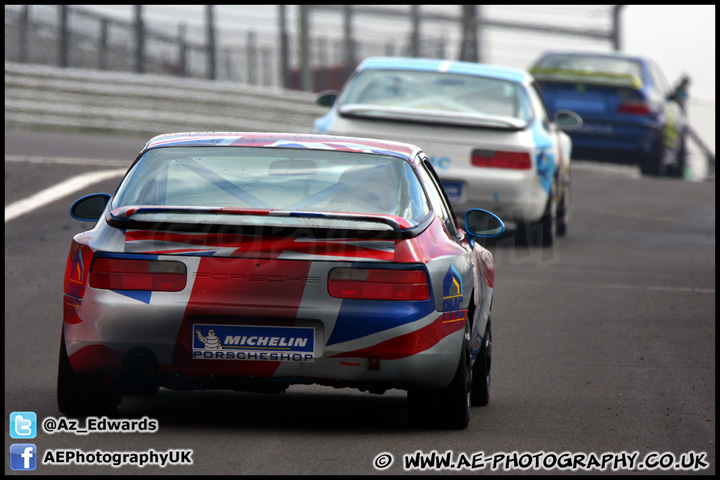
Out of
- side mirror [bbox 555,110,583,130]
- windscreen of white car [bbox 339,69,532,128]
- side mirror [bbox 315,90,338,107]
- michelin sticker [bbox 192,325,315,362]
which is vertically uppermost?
windscreen of white car [bbox 339,69,532,128]

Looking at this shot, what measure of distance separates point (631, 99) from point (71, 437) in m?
13.9

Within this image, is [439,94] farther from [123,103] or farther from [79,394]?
[123,103]

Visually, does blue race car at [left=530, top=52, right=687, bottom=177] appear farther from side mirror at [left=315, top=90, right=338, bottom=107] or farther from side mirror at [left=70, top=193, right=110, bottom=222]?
side mirror at [left=70, top=193, right=110, bottom=222]

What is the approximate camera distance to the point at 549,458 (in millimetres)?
5832

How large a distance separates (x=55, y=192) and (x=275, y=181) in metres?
9.24

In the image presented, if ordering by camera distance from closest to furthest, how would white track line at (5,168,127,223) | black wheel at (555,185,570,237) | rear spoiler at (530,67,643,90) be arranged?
white track line at (5,168,127,223) → black wheel at (555,185,570,237) → rear spoiler at (530,67,643,90)

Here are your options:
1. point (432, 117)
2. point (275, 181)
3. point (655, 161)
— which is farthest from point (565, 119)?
point (275, 181)

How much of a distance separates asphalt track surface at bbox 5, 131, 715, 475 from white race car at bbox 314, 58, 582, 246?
2.09 feet

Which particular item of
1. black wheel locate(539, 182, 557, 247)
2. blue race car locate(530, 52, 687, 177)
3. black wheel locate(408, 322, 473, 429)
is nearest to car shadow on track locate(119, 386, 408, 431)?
black wheel locate(408, 322, 473, 429)

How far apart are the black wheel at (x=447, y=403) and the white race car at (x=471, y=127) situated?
6432mm

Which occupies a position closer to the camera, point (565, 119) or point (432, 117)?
point (432, 117)

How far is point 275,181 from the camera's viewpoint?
6.48m

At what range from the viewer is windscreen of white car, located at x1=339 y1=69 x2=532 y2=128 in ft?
43.8

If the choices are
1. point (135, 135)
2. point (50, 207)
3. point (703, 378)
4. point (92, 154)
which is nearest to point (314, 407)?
point (703, 378)
